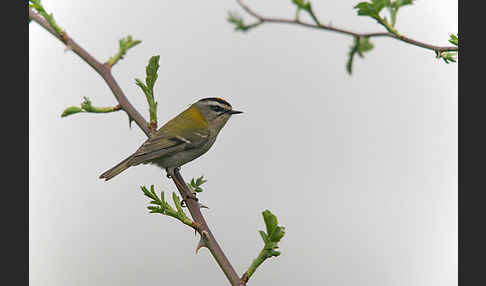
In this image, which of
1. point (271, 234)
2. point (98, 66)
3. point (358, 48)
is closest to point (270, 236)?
point (271, 234)

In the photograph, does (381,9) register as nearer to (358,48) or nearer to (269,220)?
(358,48)

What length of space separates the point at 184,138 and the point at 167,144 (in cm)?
4

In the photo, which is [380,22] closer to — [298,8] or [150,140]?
[298,8]

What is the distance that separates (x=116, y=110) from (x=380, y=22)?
0.91 ft

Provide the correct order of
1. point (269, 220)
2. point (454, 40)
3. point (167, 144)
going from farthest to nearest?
point (167, 144), point (454, 40), point (269, 220)

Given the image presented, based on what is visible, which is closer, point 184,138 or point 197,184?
point 197,184

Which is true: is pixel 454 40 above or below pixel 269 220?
above

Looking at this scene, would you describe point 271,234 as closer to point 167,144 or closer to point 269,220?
point 269,220

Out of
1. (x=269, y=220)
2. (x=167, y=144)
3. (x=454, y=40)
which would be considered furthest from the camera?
(x=167, y=144)

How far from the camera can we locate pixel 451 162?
2.04 feet

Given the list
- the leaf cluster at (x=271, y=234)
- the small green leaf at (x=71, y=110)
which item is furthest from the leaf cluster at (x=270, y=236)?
the small green leaf at (x=71, y=110)

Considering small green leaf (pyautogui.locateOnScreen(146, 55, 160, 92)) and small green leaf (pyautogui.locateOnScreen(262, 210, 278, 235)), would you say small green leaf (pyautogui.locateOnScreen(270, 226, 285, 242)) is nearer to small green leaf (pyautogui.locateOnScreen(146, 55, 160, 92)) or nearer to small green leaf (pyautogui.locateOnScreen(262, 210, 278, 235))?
small green leaf (pyautogui.locateOnScreen(262, 210, 278, 235))

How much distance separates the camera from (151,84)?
1.74 feet

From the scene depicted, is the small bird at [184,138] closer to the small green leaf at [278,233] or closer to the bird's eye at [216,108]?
the bird's eye at [216,108]
